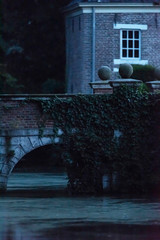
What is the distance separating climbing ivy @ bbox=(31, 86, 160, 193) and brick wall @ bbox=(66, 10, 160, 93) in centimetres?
1478

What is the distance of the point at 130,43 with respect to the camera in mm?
45312

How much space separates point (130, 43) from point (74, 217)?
942 inches

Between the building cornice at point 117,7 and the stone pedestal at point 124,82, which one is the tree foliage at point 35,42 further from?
the stone pedestal at point 124,82

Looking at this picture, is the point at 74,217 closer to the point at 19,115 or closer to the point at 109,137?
the point at 19,115

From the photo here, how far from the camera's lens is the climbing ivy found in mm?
29484

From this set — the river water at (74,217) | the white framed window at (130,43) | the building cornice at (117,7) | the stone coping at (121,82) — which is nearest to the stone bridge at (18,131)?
the river water at (74,217)

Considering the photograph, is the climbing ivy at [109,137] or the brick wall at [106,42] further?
the brick wall at [106,42]

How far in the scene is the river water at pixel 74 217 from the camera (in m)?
18.8

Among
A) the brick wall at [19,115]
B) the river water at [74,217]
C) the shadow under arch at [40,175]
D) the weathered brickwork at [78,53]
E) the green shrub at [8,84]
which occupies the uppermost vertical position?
the weathered brickwork at [78,53]

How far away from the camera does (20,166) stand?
4616cm

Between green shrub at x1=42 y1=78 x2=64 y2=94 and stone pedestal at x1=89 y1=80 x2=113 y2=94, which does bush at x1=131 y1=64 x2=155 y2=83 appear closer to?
green shrub at x1=42 y1=78 x2=64 y2=94

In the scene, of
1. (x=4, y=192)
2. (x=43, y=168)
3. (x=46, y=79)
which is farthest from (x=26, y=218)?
(x=46, y=79)

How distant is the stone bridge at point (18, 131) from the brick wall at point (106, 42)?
15277 millimetres

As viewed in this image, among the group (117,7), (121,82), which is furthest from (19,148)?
(117,7)
